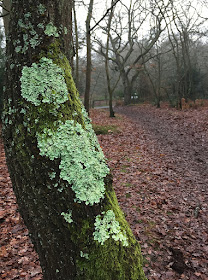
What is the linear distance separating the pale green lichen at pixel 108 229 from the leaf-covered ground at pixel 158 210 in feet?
6.22

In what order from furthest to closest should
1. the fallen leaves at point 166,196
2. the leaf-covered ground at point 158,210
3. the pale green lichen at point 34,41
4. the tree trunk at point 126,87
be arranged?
the tree trunk at point 126,87, the fallen leaves at point 166,196, the leaf-covered ground at point 158,210, the pale green lichen at point 34,41

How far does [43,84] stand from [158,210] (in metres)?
3.71

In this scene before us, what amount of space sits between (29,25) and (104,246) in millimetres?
1414

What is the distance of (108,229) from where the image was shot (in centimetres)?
128

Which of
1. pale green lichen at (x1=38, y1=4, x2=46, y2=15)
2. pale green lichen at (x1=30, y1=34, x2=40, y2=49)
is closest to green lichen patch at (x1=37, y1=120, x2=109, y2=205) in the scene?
pale green lichen at (x1=30, y1=34, x2=40, y2=49)

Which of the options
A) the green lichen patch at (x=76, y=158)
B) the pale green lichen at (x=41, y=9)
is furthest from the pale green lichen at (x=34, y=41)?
the green lichen patch at (x=76, y=158)

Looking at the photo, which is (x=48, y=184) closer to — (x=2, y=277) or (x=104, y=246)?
(x=104, y=246)

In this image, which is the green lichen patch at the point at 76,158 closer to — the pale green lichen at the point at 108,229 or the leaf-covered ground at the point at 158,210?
the pale green lichen at the point at 108,229

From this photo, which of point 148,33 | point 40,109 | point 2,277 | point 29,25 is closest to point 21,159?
point 40,109

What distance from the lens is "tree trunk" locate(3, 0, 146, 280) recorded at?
122 centimetres

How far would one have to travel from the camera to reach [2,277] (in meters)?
2.66

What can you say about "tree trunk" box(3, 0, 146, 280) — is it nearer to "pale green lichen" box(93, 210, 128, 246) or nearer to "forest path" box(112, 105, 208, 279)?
"pale green lichen" box(93, 210, 128, 246)

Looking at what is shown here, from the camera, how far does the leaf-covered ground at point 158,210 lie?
9.61ft

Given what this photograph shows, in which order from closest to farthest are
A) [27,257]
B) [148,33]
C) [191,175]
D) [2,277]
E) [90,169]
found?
[90,169] < [2,277] < [27,257] < [191,175] < [148,33]
